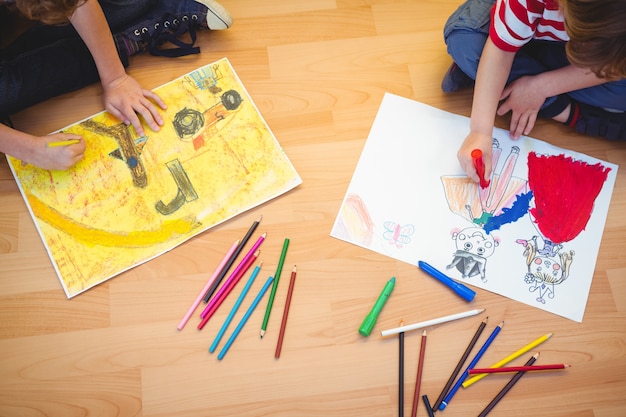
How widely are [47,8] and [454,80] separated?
64cm

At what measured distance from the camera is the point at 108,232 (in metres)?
0.83

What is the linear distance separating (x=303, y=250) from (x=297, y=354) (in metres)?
0.17

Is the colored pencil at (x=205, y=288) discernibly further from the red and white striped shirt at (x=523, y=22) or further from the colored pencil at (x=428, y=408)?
the red and white striped shirt at (x=523, y=22)

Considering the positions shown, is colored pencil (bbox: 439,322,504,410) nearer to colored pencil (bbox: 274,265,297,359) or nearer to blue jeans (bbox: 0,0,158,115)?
colored pencil (bbox: 274,265,297,359)

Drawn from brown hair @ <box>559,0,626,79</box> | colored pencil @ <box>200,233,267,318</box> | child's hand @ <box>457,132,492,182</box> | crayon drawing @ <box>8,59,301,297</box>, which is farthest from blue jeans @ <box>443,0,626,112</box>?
colored pencil @ <box>200,233,267,318</box>

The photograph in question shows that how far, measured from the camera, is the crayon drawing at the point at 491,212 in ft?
2.72

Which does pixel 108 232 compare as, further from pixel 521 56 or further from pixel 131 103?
pixel 521 56

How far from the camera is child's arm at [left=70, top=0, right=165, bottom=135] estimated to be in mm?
855

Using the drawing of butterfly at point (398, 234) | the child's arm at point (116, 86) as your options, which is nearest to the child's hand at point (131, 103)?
the child's arm at point (116, 86)

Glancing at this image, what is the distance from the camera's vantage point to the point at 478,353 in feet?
2.62

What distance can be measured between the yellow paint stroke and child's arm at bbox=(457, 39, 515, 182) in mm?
467

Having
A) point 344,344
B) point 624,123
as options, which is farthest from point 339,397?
point 624,123

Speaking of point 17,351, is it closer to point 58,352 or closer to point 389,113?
point 58,352

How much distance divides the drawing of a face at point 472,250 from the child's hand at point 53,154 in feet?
2.11
